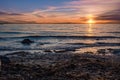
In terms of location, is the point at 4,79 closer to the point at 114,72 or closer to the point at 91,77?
the point at 91,77

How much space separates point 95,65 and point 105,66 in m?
0.56

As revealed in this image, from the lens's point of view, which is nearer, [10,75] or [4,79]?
[4,79]

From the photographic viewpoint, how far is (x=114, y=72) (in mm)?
10703

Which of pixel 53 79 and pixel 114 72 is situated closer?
pixel 53 79

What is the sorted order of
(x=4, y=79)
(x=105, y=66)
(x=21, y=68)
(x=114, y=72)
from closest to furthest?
1. (x=4, y=79)
2. (x=114, y=72)
3. (x=21, y=68)
4. (x=105, y=66)

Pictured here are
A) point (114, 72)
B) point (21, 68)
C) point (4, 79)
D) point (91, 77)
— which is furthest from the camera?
point (21, 68)

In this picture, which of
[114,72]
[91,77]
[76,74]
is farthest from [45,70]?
[114,72]

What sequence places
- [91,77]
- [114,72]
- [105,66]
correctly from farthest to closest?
[105,66] → [114,72] → [91,77]

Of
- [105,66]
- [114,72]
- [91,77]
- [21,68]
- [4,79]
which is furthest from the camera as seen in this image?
[105,66]

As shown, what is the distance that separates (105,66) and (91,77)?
2760 mm

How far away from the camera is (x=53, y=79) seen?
9.33 meters

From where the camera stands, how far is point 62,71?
35.6 ft

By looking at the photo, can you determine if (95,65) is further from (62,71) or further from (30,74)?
(30,74)

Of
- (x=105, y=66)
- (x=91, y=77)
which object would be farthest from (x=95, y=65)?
(x=91, y=77)
